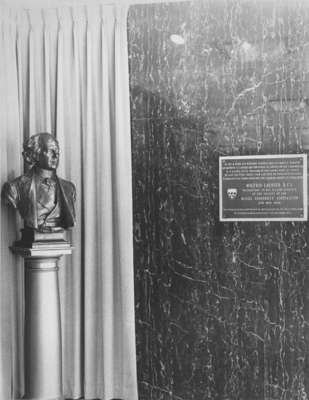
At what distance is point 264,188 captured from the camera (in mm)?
3686

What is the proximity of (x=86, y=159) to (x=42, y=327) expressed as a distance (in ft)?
3.76

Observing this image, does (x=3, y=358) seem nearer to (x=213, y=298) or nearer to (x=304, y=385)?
(x=213, y=298)

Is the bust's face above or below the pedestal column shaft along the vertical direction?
above

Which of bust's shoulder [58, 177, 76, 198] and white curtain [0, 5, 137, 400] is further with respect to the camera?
white curtain [0, 5, 137, 400]

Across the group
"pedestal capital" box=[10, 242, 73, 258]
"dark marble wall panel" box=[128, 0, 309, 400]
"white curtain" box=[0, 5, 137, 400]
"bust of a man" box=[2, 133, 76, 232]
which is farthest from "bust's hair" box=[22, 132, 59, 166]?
"dark marble wall panel" box=[128, 0, 309, 400]

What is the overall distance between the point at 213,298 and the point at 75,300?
939mm

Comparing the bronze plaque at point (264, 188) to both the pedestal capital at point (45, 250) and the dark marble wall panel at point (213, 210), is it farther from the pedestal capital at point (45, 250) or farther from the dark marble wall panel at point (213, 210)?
the pedestal capital at point (45, 250)

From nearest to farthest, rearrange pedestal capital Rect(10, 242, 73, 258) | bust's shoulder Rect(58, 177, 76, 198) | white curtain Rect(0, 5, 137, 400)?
1. pedestal capital Rect(10, 242, 73, 258)
2. bust's shoulder Rect(58, 177, 76, 198)
3. white curtain Rect(0, 5, 137, 400)

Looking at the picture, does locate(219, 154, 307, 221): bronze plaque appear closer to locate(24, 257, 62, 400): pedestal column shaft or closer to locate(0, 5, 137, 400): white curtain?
locate(0, 5, 137, 400): white curtain

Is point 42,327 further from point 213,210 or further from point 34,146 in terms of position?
point 213,210

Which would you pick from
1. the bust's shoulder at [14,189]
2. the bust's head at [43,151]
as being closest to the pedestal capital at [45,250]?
the bust's shoulder at [14,189]

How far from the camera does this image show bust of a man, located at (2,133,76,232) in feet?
11.4

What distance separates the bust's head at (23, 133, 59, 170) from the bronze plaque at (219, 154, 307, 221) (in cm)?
109

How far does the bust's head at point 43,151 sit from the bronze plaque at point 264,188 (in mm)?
1091
